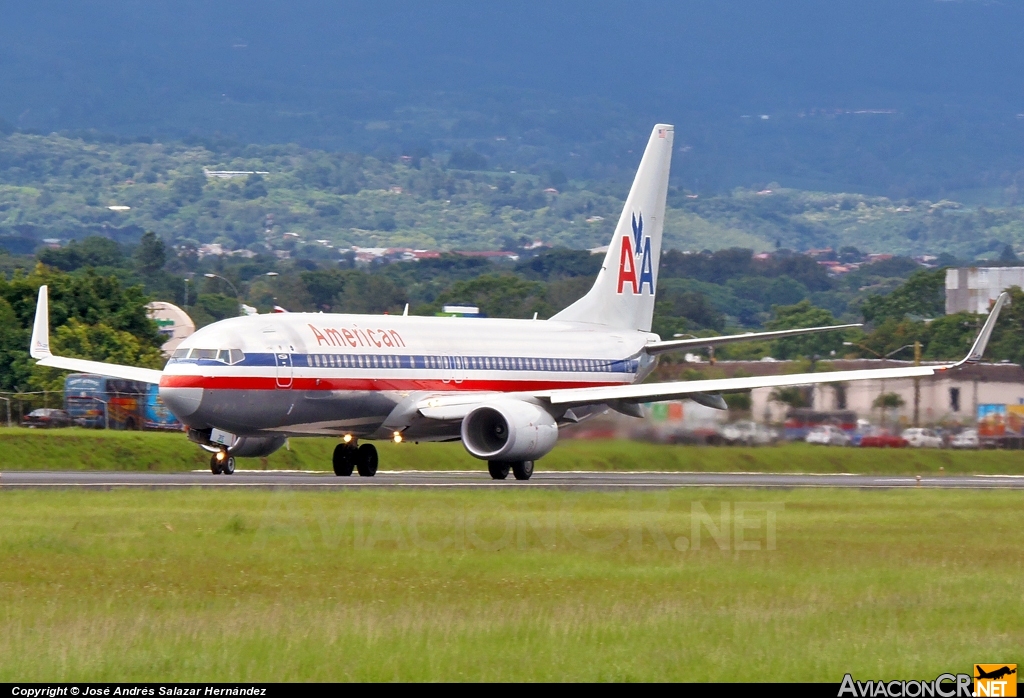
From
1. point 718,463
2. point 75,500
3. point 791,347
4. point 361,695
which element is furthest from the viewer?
point 791,347

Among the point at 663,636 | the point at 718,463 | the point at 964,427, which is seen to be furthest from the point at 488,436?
the point at 663,636

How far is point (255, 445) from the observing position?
44.2m

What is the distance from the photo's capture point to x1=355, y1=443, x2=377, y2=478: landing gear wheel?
45562mm

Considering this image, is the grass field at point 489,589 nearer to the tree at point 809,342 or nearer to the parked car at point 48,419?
the parked car at point 48,419

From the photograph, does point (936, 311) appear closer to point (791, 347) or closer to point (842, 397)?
point (791, 347)

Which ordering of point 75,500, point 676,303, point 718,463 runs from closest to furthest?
point 75,500 < point 718,463 < point 676,303

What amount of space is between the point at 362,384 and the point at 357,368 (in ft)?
1.36

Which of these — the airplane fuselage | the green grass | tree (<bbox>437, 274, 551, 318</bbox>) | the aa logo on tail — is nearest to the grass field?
the airplane fuselage

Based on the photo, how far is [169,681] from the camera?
1468 cm

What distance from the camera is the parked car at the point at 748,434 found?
4794 cm

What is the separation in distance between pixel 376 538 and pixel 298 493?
28.8 feet

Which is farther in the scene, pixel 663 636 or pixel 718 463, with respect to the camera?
pixel 718 463

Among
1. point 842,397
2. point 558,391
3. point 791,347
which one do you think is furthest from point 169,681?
point 791,347

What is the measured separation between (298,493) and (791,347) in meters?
108
